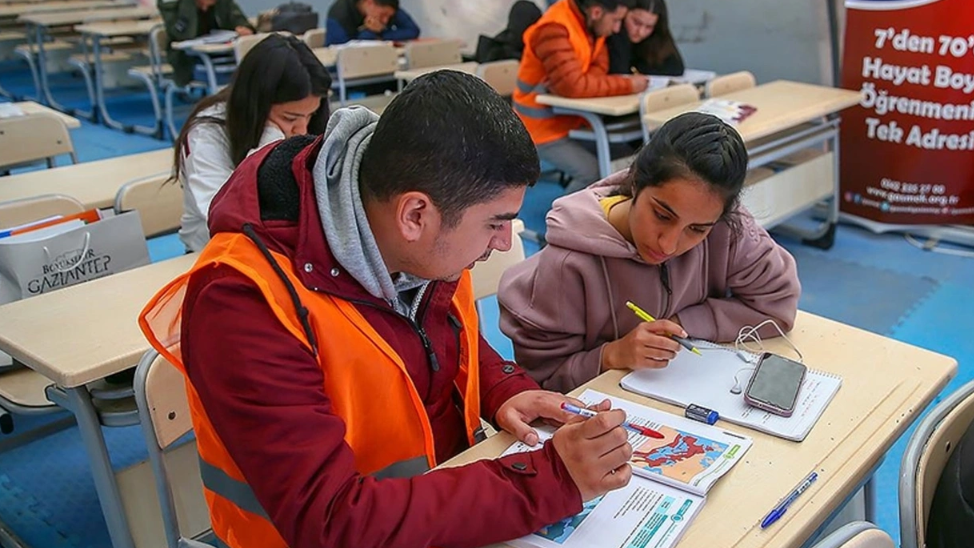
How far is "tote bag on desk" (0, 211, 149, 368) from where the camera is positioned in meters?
1.87

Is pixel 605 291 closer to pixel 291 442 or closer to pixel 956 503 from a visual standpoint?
pixel 956 503

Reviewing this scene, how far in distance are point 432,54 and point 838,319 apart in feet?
10.1

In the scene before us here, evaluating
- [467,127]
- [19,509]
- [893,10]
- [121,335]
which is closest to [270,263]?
[467,127]

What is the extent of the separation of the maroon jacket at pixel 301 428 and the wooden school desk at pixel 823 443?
18cm

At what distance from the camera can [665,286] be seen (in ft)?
5.08

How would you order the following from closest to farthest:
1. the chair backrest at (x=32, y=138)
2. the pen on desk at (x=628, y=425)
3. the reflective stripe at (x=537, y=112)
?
the pen on desk at (x=628, y=425) < the chair backrest at (x=32, y=138) < the reflective stripe at (x=537, y=112)

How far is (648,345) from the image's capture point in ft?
4.48

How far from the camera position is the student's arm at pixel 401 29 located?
593 centimetres

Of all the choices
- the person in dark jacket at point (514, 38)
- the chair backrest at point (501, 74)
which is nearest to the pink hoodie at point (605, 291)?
the chair backrest at point (501, 74)

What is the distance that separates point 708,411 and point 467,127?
0.59m

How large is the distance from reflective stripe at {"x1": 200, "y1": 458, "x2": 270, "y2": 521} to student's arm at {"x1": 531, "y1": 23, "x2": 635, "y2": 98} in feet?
9.62

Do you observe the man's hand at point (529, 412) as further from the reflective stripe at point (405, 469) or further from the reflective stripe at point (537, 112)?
the reflective stripe at point (537, 112)

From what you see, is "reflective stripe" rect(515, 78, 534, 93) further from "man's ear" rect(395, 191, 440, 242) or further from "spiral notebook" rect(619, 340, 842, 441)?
"man's ear" rect(395, 191, 440, 242)

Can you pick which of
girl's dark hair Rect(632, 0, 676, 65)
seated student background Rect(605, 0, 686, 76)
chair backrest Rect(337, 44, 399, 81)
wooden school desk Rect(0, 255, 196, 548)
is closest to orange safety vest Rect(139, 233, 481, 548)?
wooden school desk Rect(0, 255, 196, 548)
